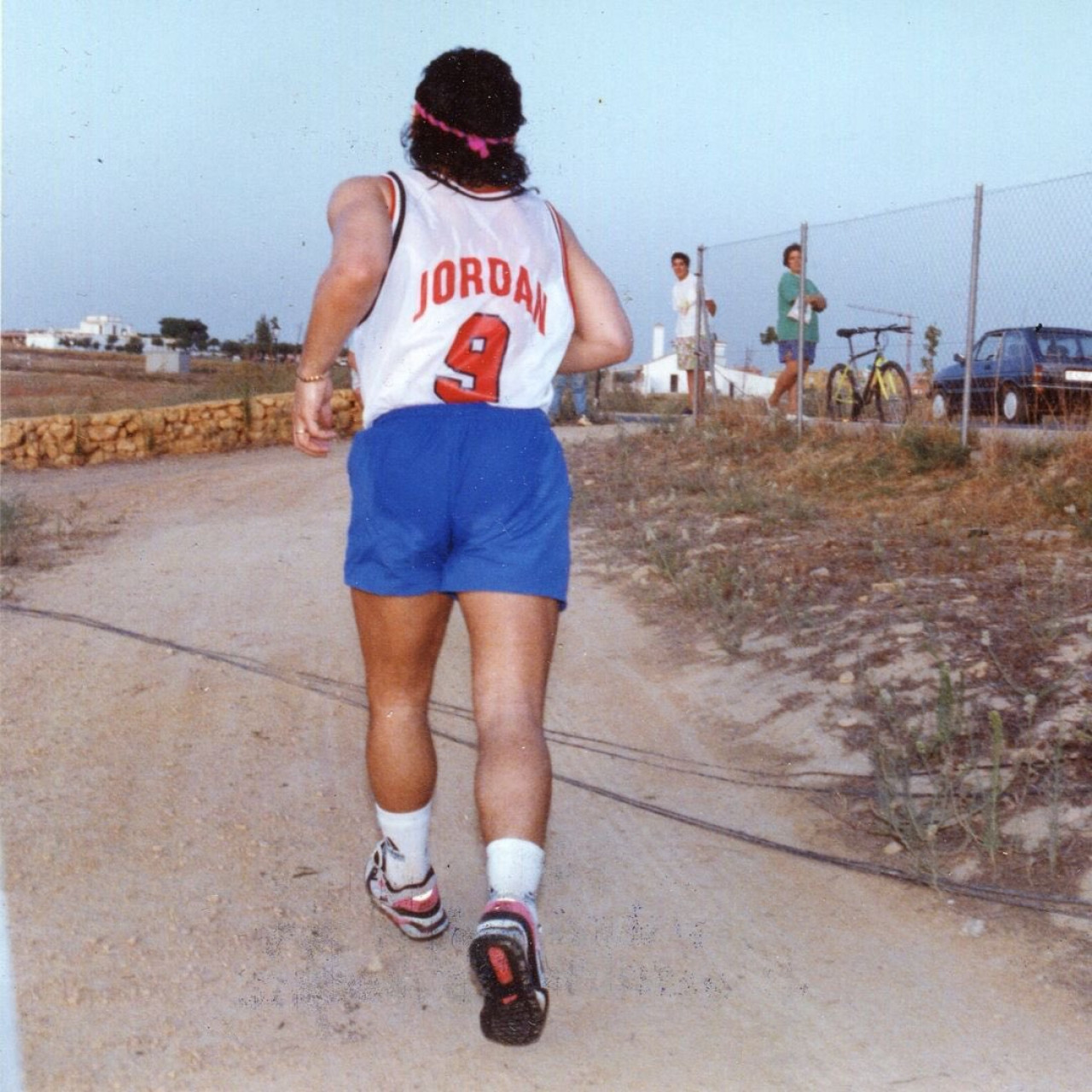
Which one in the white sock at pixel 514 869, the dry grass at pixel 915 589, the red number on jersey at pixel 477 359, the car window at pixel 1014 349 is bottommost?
the dry grass at pixel 915 589

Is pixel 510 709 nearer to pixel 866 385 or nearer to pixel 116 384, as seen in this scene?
pixel 866 385

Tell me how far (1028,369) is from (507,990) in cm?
1297

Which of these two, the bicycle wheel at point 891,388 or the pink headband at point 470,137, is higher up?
the pink headband at point 470,137

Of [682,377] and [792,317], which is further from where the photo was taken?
[682,377]

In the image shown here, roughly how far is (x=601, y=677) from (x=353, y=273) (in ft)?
11.0

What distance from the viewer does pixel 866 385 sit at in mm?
13156

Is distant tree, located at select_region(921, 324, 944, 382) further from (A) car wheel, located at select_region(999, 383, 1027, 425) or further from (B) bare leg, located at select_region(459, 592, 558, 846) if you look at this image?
(B) bare leg, located at select_region(459, 592, 558, 846)

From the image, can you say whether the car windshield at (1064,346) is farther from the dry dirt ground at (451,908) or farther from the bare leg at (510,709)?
the bare leg at (510,709)

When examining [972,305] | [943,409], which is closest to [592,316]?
[972,305]

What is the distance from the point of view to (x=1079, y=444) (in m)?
8.43

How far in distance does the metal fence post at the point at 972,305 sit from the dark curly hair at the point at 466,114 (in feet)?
24.8

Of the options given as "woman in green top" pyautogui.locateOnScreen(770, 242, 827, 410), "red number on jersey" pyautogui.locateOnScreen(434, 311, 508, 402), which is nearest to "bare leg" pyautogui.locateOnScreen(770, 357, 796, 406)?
"woman in green top" pyautogui.locateOnScreen(770, 242, 827, 410)

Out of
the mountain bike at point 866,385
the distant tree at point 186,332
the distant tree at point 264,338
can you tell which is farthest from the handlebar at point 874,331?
the distant tree at point 186,332

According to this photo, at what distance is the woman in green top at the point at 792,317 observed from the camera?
12555 mm
